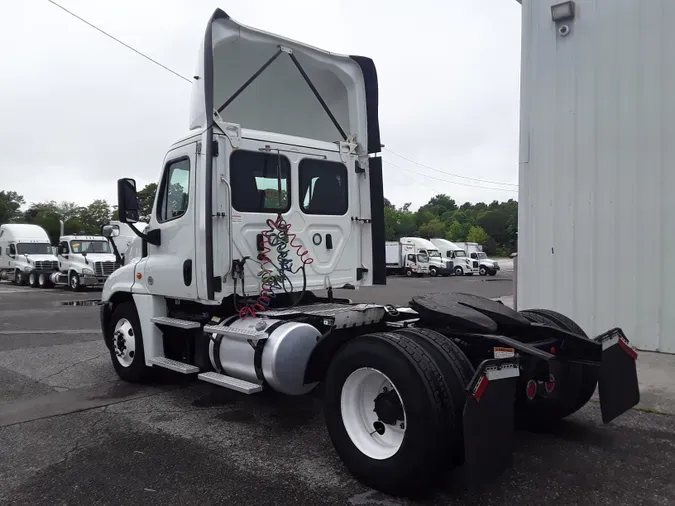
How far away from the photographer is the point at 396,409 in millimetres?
3688

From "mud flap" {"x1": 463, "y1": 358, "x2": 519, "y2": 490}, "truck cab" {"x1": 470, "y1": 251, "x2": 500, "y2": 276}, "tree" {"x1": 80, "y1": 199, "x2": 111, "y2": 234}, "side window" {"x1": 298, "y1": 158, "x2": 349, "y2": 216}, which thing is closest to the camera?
"mud flap" {"x1": 463, "y1": 358, "x2": 519, "y2": 490}

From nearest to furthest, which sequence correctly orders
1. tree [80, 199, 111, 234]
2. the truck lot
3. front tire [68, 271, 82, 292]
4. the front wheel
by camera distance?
the truck lot < front tire [68, 271, 82, 292] < the front wheel < tree [80, 199, 111, 234]

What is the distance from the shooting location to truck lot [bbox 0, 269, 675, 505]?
12.2 ft

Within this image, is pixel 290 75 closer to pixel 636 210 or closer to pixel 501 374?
pixel 501 374

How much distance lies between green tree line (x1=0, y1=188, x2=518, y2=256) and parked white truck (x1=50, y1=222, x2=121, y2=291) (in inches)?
1312

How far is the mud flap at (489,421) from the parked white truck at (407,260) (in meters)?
34.3

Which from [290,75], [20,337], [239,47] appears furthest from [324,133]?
[20,337]

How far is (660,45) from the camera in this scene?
7449 mm

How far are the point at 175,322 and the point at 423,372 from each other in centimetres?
328

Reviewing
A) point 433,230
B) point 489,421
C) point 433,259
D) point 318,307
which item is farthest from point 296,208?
point 433,230

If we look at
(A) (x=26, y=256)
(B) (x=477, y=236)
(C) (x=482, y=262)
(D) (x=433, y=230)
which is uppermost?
(D) (x=433, y=230)

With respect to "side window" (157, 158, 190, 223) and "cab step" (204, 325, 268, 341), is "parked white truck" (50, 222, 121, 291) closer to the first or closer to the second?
"side window" (157, 158, 190, 223)

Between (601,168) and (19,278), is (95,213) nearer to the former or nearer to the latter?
(19,278)

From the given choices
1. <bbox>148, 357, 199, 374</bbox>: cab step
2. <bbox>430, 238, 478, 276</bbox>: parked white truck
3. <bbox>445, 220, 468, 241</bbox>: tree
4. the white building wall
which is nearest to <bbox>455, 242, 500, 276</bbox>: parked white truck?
<bbox>430, 238, 478, 276</bbox>: parked white truck
